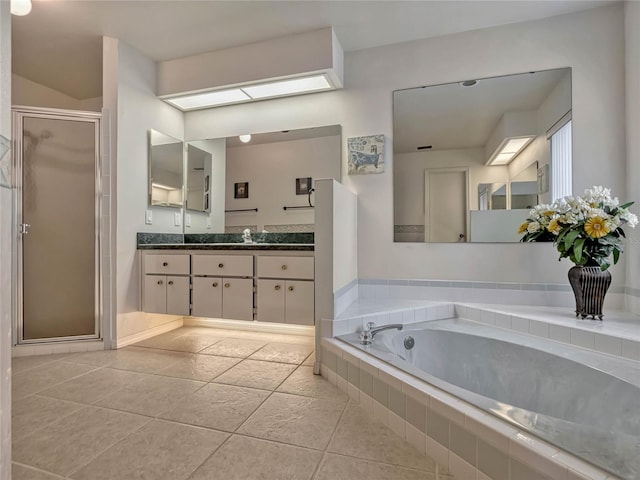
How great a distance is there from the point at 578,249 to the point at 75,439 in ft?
8.85

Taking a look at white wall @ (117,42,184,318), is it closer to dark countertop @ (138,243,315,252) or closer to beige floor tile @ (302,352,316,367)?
dark countertop @ (138,243,315,252)

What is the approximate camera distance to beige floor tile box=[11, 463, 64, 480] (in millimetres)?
1140

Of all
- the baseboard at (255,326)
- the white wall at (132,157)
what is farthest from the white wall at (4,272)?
the baseboard at (255,326)

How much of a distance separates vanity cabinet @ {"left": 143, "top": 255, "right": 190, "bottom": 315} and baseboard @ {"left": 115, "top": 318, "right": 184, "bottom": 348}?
0.74 feet

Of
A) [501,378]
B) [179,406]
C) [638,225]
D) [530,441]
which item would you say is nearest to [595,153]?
[638,225]

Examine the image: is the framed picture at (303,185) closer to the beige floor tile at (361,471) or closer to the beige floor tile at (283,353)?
the beige floor tile at (283,353)

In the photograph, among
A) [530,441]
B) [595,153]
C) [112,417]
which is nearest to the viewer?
[530,441]

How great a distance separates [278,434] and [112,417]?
Result: 2.61ft

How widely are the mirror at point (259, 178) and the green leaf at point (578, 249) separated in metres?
1.72

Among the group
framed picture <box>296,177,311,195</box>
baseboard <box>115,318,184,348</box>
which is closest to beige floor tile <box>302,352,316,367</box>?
framed picture <box>296,177,311,195</box>

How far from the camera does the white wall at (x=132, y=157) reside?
2609mm

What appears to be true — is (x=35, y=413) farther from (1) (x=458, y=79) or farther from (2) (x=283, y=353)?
(1) (x=458, y=79)

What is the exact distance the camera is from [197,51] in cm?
279

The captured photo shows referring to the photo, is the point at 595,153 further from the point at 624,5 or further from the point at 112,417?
the point at 112,417
